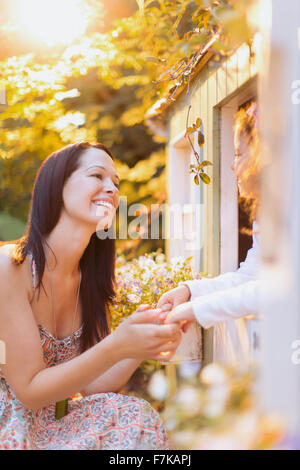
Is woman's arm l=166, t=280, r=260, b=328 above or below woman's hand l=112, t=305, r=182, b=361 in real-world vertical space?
above

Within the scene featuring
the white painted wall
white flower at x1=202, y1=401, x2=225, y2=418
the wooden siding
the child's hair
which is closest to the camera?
the white painted wall

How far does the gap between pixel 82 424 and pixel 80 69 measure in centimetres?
206

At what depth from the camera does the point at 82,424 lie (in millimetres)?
1667

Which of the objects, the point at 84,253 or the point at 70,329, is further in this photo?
the point at 84,253

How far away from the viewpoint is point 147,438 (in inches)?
62.0

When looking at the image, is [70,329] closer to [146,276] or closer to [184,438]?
[146,276]

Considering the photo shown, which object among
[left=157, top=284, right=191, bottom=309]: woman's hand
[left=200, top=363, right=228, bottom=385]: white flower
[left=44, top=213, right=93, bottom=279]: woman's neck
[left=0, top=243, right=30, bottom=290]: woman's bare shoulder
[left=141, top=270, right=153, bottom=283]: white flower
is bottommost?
[left=200, top=363, right=228, bottom=385]: white flower

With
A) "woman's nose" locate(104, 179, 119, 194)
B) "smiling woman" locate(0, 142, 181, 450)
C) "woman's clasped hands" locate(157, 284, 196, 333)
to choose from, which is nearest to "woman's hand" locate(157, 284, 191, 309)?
"woman's clasped hands" locate(157, 284, 196, 333)

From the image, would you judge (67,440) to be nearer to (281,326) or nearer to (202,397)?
(202,397)

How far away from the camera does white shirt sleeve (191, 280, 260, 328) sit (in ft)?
4.42


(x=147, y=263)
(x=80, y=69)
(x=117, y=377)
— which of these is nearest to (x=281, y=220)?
(x=117, y=377)

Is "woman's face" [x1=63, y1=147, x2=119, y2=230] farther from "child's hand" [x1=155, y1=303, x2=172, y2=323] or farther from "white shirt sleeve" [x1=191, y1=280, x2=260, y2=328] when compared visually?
"white shirt sleeve" [x1=191, y1=280, x2=260, y2=328]

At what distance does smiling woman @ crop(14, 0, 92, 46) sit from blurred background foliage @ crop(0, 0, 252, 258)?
0.14 ft

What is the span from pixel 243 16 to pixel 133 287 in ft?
5.23
